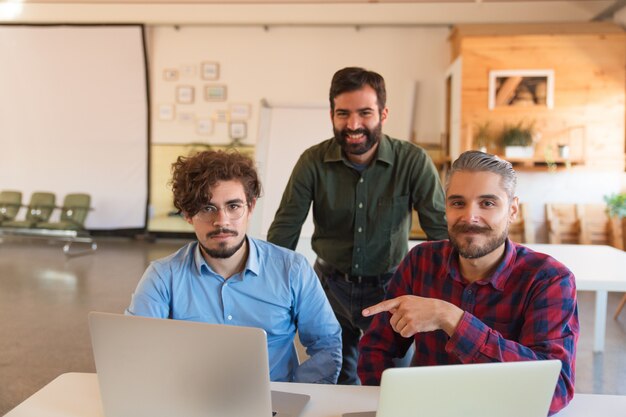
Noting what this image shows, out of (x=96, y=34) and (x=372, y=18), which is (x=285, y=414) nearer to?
(x=372, y=18)

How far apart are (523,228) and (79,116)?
678 cm

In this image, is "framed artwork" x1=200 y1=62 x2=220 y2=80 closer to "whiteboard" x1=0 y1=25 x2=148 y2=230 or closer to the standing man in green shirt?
"whiteboard" x1=0 y1=25 x2=148 y2=230

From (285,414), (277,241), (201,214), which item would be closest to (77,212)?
(277,241)

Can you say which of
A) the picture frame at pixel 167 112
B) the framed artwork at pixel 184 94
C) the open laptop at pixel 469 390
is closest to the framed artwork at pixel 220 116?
the framed artwork at pixel 184 94

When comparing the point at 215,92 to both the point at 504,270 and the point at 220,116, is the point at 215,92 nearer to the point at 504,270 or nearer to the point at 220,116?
the point at 220,116

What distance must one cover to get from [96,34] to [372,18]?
4229 millimetres

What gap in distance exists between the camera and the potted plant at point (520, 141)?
685 centimetres

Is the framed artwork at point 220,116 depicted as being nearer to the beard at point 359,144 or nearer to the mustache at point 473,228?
the beard at point 359,144

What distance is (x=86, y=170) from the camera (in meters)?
9.15

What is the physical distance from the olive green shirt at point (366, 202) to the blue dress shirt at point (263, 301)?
68 centimetres

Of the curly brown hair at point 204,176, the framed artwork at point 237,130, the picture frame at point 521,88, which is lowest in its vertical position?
the curly brown hair at point 204,176

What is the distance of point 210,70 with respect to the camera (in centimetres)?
882

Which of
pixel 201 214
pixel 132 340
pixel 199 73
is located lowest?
pixel 132 340

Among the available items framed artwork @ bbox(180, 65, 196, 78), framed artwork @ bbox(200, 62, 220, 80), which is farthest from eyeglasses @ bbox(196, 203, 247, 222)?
framed artwork @ bbox(180, 65, 196, 78)
